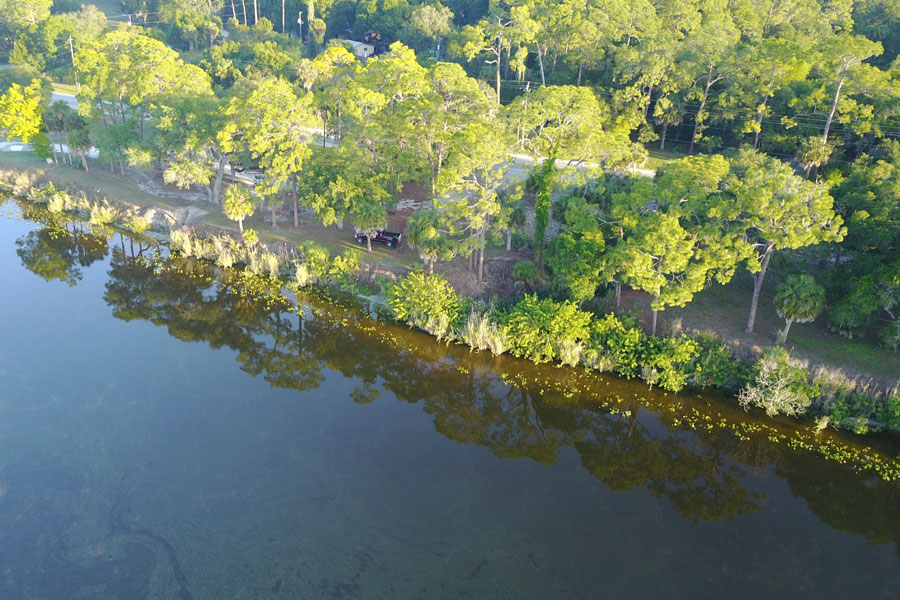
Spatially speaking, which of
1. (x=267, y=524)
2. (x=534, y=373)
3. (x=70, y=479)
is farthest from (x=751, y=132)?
(x=70, y=479)

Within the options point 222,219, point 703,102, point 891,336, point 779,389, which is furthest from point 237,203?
point 703,102

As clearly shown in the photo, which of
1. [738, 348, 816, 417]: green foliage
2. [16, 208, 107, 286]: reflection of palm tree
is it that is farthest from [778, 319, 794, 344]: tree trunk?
[16, 208, 107, 286]: reflection of palm tree

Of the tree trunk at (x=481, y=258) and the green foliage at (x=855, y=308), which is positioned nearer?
the green foliage at (x=855, y=308)

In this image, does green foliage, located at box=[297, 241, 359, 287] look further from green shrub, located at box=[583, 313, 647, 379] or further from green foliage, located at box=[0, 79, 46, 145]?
green foliage, located at box=[0, 79, 46, 145]

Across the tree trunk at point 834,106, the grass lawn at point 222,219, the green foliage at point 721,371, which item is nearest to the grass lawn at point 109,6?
the grass lawn at point 222,219

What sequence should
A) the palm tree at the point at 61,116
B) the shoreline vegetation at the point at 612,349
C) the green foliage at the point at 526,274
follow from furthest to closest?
1. the palm tree at the point at 61,116
2. the green foliage at the point at 526,274
3. the shoreline vegetation at the point at 612,349

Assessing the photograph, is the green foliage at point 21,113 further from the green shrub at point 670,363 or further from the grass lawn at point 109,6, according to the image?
the grass lawn at point 109,6
